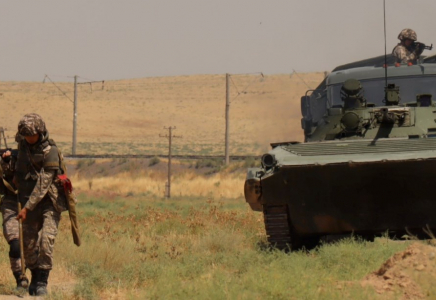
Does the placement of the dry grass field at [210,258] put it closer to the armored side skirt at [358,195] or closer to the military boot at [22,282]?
the military boot at [22,282]

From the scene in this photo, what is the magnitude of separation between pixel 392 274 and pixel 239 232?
21.1 feet

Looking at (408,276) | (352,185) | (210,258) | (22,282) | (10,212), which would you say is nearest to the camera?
→ (408,276)

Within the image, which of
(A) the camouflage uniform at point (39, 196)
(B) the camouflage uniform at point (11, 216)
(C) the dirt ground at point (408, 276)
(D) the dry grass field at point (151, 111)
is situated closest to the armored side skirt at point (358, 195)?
(C) the dirt ground at point (408, 276)

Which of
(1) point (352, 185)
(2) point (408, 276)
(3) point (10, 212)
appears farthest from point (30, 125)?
(1) point (352, 185)

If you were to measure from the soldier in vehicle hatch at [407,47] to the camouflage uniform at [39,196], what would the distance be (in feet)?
29.3

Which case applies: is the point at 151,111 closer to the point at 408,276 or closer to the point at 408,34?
the point at 408,34

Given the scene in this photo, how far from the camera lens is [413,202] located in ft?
34.2

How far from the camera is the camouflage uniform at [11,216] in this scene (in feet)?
29.4

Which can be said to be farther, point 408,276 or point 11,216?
point 11,216

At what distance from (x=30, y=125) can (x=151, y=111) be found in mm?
80563

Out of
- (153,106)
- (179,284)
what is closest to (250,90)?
(153,106)

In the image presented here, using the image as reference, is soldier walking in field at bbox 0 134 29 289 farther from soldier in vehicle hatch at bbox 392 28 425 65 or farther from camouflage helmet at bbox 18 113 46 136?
soldier in vehicle hatch at bbox 392 28 425 65

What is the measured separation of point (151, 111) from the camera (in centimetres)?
8888

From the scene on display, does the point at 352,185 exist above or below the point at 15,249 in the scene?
above
